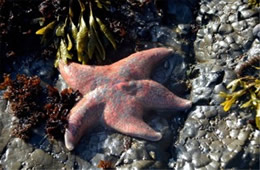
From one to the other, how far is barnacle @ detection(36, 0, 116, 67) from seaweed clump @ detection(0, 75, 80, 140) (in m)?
0.67

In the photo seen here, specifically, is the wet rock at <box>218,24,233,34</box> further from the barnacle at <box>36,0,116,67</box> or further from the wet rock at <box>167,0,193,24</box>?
the barnacle at <box>36,0,116,67</box>

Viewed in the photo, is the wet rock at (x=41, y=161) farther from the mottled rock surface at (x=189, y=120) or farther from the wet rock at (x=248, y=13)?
the wet rock at (x=248, y=13)

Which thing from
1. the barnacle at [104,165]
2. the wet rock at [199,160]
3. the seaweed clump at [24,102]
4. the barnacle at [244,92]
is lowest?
the barnacle at [104,165]

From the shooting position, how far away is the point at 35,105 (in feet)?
19.5

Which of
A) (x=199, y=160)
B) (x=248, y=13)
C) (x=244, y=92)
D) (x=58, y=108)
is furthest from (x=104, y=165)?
(x=248, y=13)

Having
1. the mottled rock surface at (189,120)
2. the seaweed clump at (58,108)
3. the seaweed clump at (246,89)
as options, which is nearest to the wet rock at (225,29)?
the mottled rock surface at (189,120)

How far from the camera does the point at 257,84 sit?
5.78 m

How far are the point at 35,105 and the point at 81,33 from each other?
4.95ft

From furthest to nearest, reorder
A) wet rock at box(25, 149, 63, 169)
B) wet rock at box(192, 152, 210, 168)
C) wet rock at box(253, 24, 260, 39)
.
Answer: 1. wet rock at box(253, 24, 260, 39)
2. wet rock at box(25, 149, 63, 169)
3. wet rock at box(192, 152, 210, 168)

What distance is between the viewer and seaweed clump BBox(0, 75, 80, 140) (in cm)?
565

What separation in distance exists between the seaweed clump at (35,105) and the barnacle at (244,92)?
8.04 feet

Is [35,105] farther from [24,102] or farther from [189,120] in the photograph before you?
[189,120]

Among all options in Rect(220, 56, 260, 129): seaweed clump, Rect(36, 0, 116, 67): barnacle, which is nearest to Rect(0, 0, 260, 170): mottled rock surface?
Rect(220, 56, 260, 129): seaweed clump

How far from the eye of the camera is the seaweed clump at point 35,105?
565 cm
